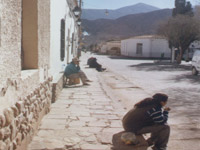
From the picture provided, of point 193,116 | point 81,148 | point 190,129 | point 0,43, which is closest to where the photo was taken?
point 0,43

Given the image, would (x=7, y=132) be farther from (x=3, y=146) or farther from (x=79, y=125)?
(x=79, y=125)

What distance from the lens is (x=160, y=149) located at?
376 centimetres

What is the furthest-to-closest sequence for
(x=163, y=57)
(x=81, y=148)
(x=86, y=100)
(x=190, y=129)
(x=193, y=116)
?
1. (x=163, y=57)
2. (x=86, y=100)
3. (x=193, y=116)
4. (x=190, y=129)
5. (x=81, y=148)

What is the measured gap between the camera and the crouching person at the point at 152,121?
3.78 m

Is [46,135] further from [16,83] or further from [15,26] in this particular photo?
[15,26]

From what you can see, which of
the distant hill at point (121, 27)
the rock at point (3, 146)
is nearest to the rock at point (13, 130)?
the rock at point (3, 146)

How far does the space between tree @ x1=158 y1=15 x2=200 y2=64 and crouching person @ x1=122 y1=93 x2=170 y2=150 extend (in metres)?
20.8

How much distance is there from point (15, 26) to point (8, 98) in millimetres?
796

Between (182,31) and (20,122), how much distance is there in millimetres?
23096

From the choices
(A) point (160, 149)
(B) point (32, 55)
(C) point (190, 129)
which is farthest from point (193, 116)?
(B) point (32, 55)

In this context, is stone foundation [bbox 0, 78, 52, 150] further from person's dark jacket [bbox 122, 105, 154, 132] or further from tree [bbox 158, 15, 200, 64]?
tree [bbox 158, 15, 200, 64]

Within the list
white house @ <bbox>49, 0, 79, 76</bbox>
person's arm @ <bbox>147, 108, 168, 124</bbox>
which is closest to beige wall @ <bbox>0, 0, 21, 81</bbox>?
person's arm @ <bbox>147, 108, 168, 124</bbox>

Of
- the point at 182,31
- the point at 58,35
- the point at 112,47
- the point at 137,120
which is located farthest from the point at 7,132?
the point at 112,47

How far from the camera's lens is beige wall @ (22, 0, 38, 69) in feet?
12.7
